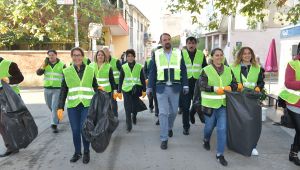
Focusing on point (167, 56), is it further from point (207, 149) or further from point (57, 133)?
point (57, 133)

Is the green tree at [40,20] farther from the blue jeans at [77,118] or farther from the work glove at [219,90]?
the work glove at [219,90]

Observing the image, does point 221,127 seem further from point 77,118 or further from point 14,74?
point 14,74

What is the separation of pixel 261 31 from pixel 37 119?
857 inches

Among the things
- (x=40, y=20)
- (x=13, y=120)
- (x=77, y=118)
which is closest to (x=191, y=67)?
(x=77, y=118)

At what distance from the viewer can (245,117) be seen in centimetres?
501

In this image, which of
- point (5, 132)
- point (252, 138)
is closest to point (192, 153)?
point (252, 138)

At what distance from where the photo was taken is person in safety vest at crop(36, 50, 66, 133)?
710 cm

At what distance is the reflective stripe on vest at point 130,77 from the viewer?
7285 millimetres

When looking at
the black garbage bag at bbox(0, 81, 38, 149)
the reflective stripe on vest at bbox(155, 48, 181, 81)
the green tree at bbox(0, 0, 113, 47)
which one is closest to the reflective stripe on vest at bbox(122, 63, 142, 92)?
the reflective stripe on vest at bbox(155, 48, 181, 81)

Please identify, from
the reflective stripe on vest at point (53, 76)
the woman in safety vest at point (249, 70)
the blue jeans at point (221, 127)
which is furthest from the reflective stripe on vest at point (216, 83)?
the reflective stripe on vest at point (53, 76)

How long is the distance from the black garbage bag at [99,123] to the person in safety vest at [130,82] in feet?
6.76

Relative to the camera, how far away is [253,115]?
16.5 ft

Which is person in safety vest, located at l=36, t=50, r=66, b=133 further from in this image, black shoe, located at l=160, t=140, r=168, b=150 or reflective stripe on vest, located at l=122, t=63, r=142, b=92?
black shoe, located at l=160, t=140, r=168, b=150

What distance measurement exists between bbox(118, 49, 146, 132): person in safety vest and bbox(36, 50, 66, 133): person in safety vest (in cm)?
131
